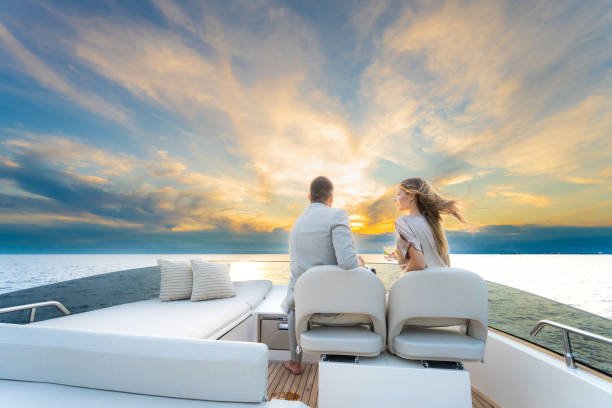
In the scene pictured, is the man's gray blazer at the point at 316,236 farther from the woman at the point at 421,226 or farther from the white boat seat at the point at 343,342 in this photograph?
the white boat seat at the point at 343,342

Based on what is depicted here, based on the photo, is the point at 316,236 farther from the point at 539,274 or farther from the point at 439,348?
the point at 539,274

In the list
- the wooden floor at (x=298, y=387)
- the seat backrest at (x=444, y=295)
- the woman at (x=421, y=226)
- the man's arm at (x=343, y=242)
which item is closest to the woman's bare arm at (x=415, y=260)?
the woman at (x=421, y=226)

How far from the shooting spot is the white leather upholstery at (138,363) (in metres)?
0.76

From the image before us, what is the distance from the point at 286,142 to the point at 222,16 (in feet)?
9.60

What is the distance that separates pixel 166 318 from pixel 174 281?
2.84 feet

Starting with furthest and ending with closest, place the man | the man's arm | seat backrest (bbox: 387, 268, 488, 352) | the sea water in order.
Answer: the sea water
the man
the man's arm
seat backrest (bbox: 387, 268, 488, 352)

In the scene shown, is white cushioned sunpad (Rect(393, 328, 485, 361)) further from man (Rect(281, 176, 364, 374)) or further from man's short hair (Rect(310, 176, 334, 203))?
man's short hair (Rect(310, 176, 334, 203))

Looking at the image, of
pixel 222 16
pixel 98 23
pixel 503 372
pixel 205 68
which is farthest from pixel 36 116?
pixel 503 372

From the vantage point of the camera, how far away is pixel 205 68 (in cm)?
581

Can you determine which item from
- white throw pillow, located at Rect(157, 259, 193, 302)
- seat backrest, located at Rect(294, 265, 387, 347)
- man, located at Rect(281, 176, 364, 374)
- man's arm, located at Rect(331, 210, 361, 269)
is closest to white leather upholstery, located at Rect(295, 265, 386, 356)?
seat backrest, located at Rect(294, 265, 387, 347)

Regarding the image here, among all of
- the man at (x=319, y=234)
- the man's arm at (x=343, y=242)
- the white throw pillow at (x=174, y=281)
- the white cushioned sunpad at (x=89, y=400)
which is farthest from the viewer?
the white throw pillow at (x=174, y=281)

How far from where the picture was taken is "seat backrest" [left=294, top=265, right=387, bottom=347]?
133 centimetres

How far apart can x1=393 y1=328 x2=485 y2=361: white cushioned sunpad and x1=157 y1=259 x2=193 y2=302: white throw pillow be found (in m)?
2.39

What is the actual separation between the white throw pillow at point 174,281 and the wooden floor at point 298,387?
1.24 meters
